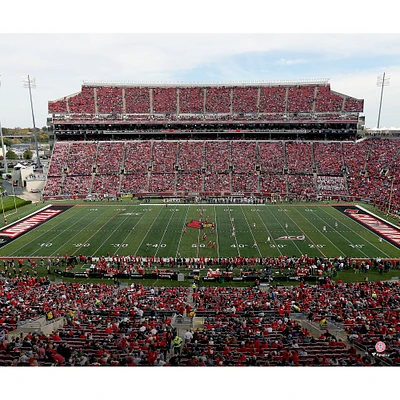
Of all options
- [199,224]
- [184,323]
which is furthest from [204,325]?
[199,224]

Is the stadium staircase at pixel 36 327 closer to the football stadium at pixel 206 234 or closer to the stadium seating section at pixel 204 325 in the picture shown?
the football stadium at pixel 206 234

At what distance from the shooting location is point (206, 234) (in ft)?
86.4

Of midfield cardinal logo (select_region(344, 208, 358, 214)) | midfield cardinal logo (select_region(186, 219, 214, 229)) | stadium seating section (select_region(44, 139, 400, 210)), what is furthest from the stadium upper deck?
midfield cardinal logo (select_region(186, 219, 214, 229))

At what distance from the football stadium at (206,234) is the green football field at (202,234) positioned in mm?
178

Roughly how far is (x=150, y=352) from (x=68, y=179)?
39360 millimetres

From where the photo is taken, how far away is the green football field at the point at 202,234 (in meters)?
23.0

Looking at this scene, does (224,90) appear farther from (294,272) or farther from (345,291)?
(345,291)

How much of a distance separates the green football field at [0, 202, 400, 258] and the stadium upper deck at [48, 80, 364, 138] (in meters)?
18.9

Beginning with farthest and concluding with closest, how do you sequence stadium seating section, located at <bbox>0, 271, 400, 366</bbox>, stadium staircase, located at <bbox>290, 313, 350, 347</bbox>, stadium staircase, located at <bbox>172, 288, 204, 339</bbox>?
stadium staircase, located at <bbox>172, 288, 204, 339</bbox>
stadium staircase, located at <bbox>290, 313, 350, 347</bbox>
stadium seating section, located at <bbox>0, 271, 400, 366</bbox>

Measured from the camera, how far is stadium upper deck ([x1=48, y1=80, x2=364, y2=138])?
1982 inches

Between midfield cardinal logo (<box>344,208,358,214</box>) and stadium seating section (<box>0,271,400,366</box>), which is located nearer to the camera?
stadium seating section (<box>0,271,400,366</box>)

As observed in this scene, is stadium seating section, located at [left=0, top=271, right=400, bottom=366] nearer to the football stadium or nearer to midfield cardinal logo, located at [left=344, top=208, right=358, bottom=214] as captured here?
the football stadium

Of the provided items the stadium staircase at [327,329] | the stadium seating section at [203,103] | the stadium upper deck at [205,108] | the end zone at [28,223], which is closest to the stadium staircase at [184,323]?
Answer: the stadium staircase at [327,329]

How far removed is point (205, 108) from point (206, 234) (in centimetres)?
3192
